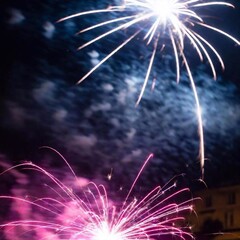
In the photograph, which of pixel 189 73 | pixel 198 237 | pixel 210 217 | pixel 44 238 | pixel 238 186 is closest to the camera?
pixel 189 73

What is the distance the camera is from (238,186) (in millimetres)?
28250

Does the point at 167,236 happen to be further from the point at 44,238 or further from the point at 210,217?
the point at 44,238

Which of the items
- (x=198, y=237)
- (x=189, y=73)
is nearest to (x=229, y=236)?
(x=198, y=237)

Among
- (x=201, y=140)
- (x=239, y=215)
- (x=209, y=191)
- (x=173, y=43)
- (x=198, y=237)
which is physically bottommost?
(x=201, y=140)

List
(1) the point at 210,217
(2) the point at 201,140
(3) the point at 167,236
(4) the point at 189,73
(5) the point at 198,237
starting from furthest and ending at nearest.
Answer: (1) the point at 210,217 < (5) the point at 198,237 < (3) the point at 167,236 < (4) the point at 189,73 < (2) the point at 201,140

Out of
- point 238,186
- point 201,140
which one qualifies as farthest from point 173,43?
point 238,186

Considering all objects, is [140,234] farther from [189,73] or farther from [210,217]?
[210,217]

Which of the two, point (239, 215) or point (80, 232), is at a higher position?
point (239, 215)

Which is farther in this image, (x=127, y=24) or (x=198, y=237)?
(x=198, y=237)

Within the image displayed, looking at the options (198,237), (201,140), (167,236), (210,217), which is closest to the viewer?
(201,140)

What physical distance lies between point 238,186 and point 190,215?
5380 mm

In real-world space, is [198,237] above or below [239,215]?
below

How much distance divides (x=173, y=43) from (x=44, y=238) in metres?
Answer: 5.19

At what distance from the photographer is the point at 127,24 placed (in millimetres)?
8922
